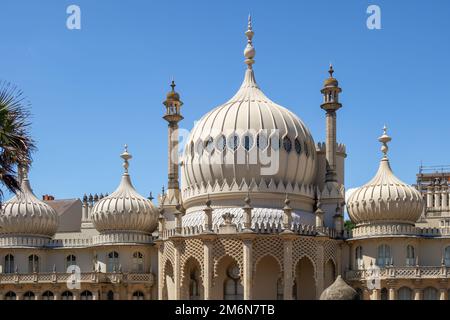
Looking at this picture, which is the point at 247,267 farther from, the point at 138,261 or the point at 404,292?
the point at 138,261

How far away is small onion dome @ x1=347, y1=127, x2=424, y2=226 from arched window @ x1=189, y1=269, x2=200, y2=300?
11.1 metres

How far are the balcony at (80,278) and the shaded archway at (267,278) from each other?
28.6 feet

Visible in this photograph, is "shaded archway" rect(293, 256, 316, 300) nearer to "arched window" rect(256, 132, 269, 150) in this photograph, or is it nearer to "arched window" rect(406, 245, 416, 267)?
"arched window" rect(406, 245, 416, 267)

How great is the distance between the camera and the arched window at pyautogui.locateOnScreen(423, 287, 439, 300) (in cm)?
5650

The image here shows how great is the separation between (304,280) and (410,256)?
6947 mm

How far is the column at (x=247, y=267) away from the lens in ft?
178

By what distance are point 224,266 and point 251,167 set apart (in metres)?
6.59

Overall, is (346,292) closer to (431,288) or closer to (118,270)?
(431,288)

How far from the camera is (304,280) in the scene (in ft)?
190

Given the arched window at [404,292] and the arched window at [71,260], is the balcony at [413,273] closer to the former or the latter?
the arched window at [404,292]

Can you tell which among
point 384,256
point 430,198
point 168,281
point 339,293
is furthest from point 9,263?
point 430,198

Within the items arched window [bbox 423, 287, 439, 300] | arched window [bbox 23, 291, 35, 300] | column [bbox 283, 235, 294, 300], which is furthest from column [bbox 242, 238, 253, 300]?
arched window [bbox 23, 291, 35, 300]

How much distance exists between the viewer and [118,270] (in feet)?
202

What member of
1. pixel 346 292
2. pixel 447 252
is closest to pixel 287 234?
pixel 447 252
